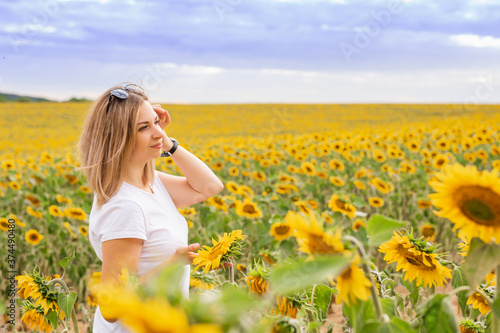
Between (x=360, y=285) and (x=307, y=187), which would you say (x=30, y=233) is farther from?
(x=360, y=285)

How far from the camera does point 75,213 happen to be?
3.76 metres

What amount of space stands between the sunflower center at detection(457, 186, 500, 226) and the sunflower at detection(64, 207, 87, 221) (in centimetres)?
343

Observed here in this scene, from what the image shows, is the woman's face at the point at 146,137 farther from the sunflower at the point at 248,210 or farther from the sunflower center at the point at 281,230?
the sunflower at the point at 248,210

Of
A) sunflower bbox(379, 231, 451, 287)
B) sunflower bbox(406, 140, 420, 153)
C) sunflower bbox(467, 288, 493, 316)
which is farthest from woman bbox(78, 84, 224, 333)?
sunflower bbox(406, 140, 420, 153)

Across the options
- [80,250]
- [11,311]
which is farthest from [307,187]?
[11,311]

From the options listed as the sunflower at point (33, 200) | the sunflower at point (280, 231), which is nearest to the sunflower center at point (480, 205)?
the sunflower at point (280, 231)

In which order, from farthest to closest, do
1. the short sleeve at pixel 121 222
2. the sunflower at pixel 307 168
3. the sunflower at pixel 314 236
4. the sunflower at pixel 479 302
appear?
the sunflower at pixel 307 168, the short sleeve at pixel 121 222, the sunflower at pixel 479 302, the sunflower at pixel 314 236

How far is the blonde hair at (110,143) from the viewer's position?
1.73m

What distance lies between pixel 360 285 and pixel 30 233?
11.4 ft

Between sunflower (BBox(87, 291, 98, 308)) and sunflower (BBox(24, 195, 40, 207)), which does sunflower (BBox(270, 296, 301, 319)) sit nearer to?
sunflower (BBox(87, 291, 98, 308))

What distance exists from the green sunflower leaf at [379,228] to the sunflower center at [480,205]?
12cm

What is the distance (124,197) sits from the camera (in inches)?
65.9

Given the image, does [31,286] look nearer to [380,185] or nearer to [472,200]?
[472,200]

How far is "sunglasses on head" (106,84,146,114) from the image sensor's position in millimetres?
1775
